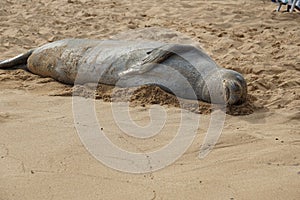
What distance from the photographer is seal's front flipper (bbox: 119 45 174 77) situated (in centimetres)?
404

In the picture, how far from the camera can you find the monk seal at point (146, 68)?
3.80m

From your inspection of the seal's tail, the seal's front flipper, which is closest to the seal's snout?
the seal's front flipper

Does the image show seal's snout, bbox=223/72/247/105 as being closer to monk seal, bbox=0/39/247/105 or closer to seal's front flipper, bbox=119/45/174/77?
monk seal, bbox=0/39/247/105

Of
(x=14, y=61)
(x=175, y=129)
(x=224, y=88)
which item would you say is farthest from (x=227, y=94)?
(x=14, y=61)

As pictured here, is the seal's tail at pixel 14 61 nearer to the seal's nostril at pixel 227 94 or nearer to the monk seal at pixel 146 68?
the monk seal at pixel 146 68

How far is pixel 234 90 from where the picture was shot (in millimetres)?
3646

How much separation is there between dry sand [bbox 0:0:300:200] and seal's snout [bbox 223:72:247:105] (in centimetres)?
12

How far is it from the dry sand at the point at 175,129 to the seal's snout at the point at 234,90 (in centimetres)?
12

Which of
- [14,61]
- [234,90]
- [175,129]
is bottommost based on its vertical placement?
[14,61]

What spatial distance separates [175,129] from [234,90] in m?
0.73

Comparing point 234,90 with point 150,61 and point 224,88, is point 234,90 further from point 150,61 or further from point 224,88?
point 150,61

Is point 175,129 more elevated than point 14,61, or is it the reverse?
point 175,129

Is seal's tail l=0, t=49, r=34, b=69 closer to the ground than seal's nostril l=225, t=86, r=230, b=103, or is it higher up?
closer to the ground

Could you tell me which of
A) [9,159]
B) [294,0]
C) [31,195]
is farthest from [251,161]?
[294,0]
